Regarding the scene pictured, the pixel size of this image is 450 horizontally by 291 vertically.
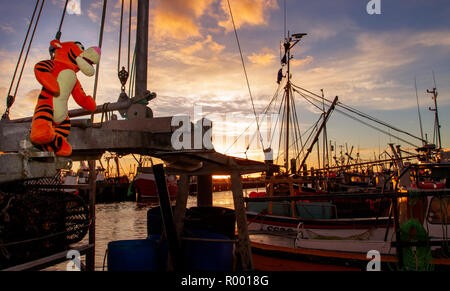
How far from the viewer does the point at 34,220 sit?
6.96m

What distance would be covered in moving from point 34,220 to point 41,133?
5133mm

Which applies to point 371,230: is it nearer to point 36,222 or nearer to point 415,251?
point 415,251

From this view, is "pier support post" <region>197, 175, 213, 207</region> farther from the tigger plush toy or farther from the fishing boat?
the tigger plush toy

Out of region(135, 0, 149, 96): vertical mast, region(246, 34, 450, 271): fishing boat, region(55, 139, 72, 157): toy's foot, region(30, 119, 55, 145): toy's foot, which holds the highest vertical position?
region(135, 0, 149, 96): vertical mast

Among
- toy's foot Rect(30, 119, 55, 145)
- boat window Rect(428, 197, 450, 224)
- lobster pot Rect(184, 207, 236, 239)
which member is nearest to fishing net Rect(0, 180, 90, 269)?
lobster pot Rect(184, 207, 236, 239)

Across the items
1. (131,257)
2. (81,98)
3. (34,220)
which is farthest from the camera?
(34,220)

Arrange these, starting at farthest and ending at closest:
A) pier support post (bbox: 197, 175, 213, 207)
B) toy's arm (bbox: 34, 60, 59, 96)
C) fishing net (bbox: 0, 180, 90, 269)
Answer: pier support post (bbox: 197, 175, 213, 207) < fishing net (bbox: 0, 180, 90, 269) < toy's arm (bbox: 34, 60, 59, 96)

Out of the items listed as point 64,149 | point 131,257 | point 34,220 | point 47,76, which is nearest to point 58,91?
point 47,76

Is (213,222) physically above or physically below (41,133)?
below

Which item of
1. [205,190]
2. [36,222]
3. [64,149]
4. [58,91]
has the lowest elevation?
[36,222]

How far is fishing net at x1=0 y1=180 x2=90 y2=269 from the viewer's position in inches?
246

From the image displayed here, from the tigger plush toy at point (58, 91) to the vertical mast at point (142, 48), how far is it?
0.87 m

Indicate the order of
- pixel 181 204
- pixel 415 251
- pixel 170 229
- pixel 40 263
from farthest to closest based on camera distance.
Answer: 1. pixel 415 251
2. pixel 181 204
3. pixel 170 229
4. pixel 40 263

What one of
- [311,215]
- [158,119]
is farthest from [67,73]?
[311,215]
